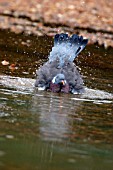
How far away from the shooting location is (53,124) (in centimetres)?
749

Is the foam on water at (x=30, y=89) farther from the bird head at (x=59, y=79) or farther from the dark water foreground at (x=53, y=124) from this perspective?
the bird head at (x=59, y=79)

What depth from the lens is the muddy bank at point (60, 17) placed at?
1983 centimetres

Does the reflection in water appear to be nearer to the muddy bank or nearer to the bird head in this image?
the bird head

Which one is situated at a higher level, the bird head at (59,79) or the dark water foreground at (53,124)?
the bird head at (59,79)

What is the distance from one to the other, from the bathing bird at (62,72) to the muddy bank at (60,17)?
672 cm

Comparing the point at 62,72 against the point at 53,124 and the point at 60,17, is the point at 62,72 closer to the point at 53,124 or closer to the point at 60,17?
the point at 53,124

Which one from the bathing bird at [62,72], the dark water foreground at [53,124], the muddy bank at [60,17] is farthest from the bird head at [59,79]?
the muddy bank at [60,17]

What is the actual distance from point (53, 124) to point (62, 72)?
3.26 meters

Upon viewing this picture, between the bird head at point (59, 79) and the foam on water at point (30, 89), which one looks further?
the bird head at point (59, 79)

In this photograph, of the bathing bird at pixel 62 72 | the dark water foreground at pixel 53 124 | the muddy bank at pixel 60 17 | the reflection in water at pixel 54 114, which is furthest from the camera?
the muddy bank at pixel 60 17

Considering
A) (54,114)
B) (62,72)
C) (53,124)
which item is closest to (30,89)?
(62,72)

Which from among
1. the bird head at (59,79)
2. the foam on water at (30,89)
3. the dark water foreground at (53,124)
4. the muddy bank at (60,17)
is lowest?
the dark water foreground at (53,124)

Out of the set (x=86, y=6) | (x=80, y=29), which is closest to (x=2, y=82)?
(x=80, y=29)

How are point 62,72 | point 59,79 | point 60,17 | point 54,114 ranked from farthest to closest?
1. point 60,17
2. point 62,72
3. point 59,79
4. point 54,114
